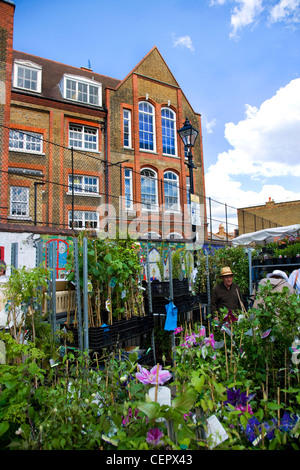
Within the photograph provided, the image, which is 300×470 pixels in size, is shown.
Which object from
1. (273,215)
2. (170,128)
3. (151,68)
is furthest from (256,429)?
(273,215)

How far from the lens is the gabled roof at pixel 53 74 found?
18847 millimetres

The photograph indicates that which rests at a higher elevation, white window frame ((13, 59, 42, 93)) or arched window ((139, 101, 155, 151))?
white window frame ((13, 59, 42, 93))

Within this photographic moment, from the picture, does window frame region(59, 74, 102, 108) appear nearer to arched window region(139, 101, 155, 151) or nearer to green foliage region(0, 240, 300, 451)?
arched window region(139, 101, 155, 151)

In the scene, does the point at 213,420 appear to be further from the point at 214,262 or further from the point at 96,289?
the point at 214,262

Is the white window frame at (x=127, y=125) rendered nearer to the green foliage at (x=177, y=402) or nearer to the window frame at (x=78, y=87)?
the window frame at (x=78, y=87)

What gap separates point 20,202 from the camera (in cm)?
1623

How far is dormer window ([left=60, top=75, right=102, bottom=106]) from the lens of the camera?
1894 cm

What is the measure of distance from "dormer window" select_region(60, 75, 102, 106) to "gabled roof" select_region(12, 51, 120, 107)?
584 mm

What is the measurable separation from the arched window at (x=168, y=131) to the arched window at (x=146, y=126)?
0.89m

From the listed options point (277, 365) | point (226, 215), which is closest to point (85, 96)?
point (226, 215)

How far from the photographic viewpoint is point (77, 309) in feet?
12.4

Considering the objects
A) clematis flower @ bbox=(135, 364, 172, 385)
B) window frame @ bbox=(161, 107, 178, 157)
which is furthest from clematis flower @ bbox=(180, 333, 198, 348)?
window frame @ bbox=(161, 107, 178, 157)

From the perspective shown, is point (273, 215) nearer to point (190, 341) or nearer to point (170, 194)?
point (170, 194)

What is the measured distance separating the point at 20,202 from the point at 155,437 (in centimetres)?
1684
